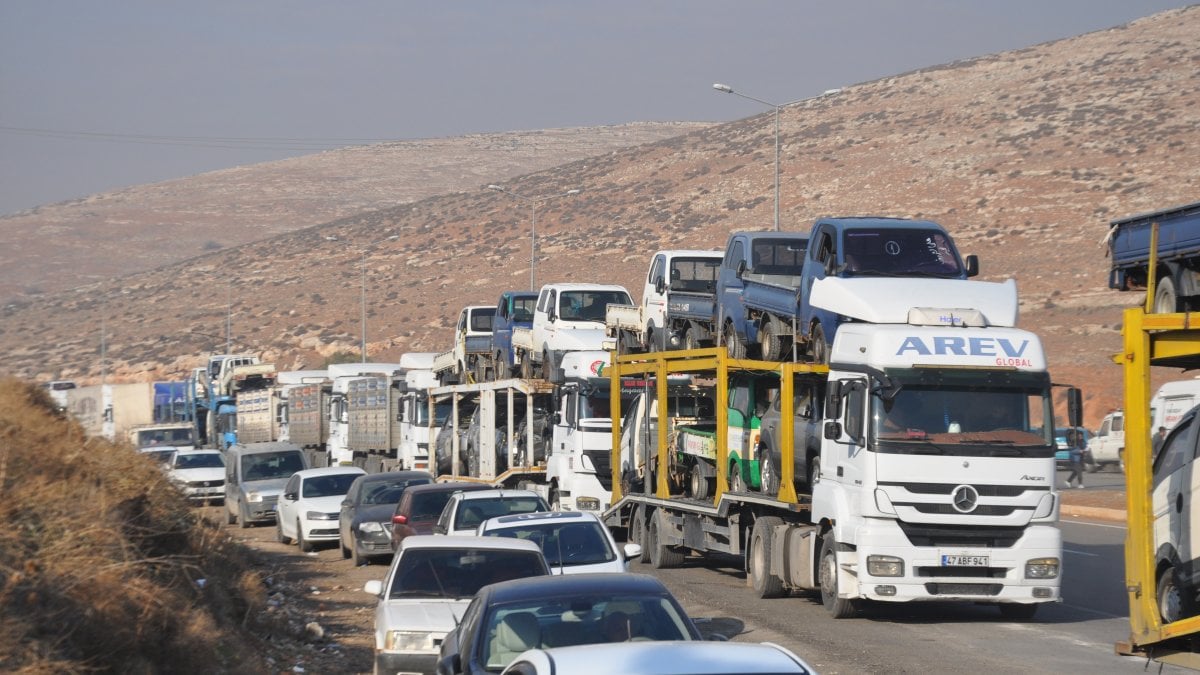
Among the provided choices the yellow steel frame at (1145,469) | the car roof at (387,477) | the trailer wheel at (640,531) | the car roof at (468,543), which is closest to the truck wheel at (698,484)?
the trailer wheel at (640,531)

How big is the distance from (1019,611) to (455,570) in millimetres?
7131

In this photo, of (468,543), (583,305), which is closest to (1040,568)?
(468,543)

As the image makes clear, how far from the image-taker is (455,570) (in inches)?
493

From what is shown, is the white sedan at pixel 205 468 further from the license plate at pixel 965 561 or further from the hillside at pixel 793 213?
the hillside at pixel 793 213

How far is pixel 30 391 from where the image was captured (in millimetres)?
16781

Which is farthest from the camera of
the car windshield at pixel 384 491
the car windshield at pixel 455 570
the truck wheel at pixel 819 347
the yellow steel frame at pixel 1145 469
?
the car windshield at pixel 384 491

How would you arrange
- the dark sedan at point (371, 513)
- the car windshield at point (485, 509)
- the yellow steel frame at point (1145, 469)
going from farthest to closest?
the dark sedan at point (371, 513) < the car windshield at point (485, 509) < the yellow steel frame at point (1145, 469)

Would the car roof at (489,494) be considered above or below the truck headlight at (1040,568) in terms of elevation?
above

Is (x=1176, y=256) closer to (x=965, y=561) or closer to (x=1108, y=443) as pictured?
(x=965, y=561)

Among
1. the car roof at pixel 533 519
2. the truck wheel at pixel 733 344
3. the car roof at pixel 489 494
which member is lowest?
the car roof at pixel 489 494

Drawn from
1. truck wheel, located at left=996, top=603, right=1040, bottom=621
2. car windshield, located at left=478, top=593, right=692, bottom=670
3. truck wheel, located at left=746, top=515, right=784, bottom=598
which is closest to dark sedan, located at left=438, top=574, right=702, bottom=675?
car windshield, located at left=478, top=593, right=692, bottom=670

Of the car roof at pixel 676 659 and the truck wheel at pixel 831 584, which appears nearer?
the car roof at pixel 676 659

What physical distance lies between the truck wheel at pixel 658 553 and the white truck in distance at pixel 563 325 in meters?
6.40

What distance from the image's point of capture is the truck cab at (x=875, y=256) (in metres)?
17.9
